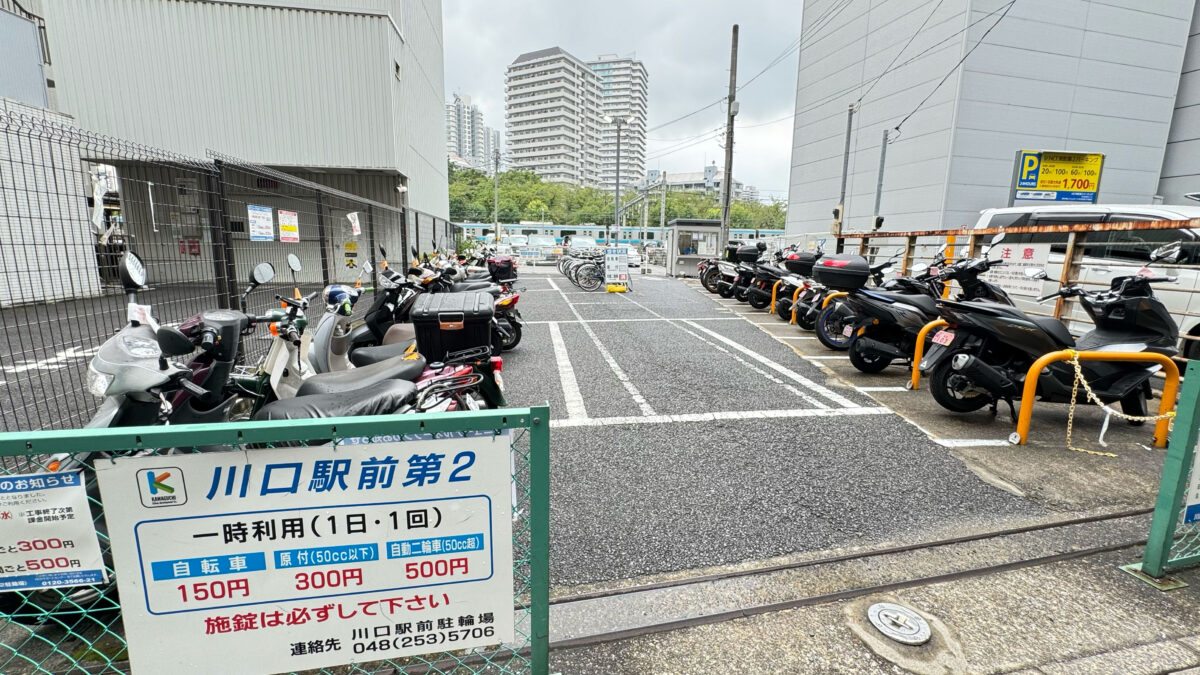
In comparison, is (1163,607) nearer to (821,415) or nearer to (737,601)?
(737,601)

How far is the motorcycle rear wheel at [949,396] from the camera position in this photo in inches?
154

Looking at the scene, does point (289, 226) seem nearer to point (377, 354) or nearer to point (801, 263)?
point (377, 354)

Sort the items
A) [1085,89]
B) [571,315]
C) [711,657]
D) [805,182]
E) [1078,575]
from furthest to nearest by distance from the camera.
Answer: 1. [805,182]
2. [1085,89]
3. [571,315]
4. [1078,575]
5. [711,657]

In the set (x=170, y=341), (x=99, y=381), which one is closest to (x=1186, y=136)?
(x=170, y=341)

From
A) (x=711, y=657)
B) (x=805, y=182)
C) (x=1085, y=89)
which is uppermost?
(x=1085, y=89)

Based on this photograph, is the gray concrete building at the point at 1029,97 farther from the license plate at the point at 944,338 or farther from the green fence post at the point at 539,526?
the green fence post at the point at 539,526

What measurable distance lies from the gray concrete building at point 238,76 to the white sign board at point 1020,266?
1237 cm

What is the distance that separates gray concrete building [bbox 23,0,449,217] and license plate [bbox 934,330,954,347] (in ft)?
40.7

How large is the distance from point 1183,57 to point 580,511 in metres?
22.8

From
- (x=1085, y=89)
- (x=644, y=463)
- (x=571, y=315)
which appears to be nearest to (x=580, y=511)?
(x=644, y=463)

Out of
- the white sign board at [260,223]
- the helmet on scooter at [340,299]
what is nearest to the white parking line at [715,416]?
the helmet on scooter at [340,299]

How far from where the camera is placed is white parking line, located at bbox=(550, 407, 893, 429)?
12.8ft

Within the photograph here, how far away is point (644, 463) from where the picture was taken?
10.6ft

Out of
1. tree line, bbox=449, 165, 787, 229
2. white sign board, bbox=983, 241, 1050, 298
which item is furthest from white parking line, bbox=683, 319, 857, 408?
tree line, bbox=449, 165, 787, 229
